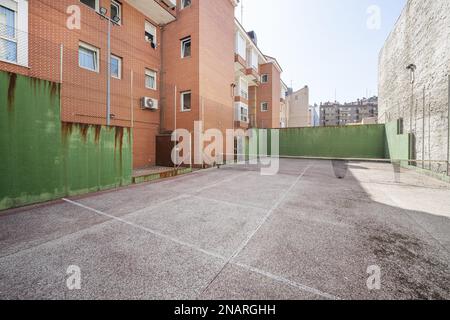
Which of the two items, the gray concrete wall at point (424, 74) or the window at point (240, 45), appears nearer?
the gray concrete wall at point (424, 74)

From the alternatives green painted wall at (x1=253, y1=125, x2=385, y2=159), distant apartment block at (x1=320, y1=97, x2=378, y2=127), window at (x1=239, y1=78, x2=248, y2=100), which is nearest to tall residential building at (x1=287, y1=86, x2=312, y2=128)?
green painted wall at (x1=253, y1=125, x2=385, y2=159)

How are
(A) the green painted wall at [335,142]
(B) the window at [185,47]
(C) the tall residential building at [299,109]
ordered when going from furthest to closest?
(C) the tall residential building at [299,109] < (A) the green painted wall at [335,142] < (B) the window at [185,47]

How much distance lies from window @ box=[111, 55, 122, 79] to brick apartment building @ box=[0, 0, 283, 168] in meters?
0.05

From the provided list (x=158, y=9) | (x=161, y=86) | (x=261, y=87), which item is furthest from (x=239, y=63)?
(x=261, y=87)

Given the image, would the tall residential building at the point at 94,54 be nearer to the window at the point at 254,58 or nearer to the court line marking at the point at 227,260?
the court line marking at the point at 227,260

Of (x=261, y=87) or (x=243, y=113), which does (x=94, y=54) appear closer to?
(x=243, y=113)

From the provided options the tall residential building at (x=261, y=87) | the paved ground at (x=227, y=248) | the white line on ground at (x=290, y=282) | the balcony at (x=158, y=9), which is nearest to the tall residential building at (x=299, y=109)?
the tall residential building at (x=261, y=87)

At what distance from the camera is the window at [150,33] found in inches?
483

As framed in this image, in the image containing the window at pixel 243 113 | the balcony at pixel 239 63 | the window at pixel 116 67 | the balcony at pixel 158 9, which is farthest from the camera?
the window at pixel 243 113

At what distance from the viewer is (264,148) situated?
21.5 meters

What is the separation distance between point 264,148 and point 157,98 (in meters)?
12.8

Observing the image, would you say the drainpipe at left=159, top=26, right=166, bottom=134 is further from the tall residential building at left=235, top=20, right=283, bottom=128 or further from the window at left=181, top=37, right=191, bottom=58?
the tall residential building at left=235, top=20, right=283, bottom=128

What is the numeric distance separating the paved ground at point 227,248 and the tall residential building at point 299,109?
33.5 meters

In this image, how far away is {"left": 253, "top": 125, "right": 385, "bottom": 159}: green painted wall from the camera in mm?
17359
